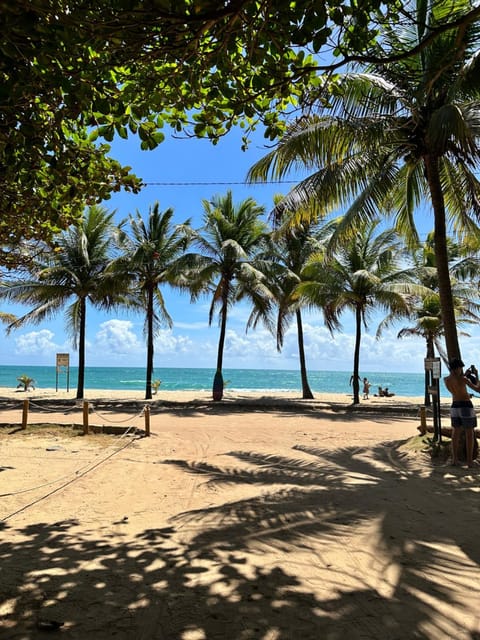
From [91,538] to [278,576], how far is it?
192cm

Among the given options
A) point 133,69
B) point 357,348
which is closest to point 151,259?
point 357,348

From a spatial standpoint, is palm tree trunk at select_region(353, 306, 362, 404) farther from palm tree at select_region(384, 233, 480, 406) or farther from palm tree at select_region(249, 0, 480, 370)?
palm tree at select_region(249, 0, 480, 370)

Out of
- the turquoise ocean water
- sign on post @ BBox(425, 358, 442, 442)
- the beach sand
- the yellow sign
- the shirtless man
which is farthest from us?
the turquoise ocean water

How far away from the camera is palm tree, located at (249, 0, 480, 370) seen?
7.77m

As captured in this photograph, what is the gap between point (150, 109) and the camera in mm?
4520

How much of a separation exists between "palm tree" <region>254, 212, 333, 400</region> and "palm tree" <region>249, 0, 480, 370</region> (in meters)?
10.6

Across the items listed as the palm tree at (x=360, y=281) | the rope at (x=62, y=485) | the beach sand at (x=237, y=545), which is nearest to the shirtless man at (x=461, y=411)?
the beach sand at (x=237, y=545)

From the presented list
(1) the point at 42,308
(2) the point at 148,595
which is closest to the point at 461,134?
(2) the point at 148,595

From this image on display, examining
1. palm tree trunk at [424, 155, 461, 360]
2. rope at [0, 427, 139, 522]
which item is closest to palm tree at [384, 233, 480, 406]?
palm tree trunk at [424, 155, 461, 360]

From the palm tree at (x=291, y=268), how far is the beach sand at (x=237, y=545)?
42.4 feet

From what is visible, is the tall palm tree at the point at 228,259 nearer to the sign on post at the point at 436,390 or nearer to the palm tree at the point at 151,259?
the palm tree at the point at 151,259

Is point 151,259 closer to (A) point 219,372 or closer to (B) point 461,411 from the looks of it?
(A) point 219,372

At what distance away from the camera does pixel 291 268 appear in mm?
22906

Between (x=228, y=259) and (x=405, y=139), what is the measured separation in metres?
13.4
